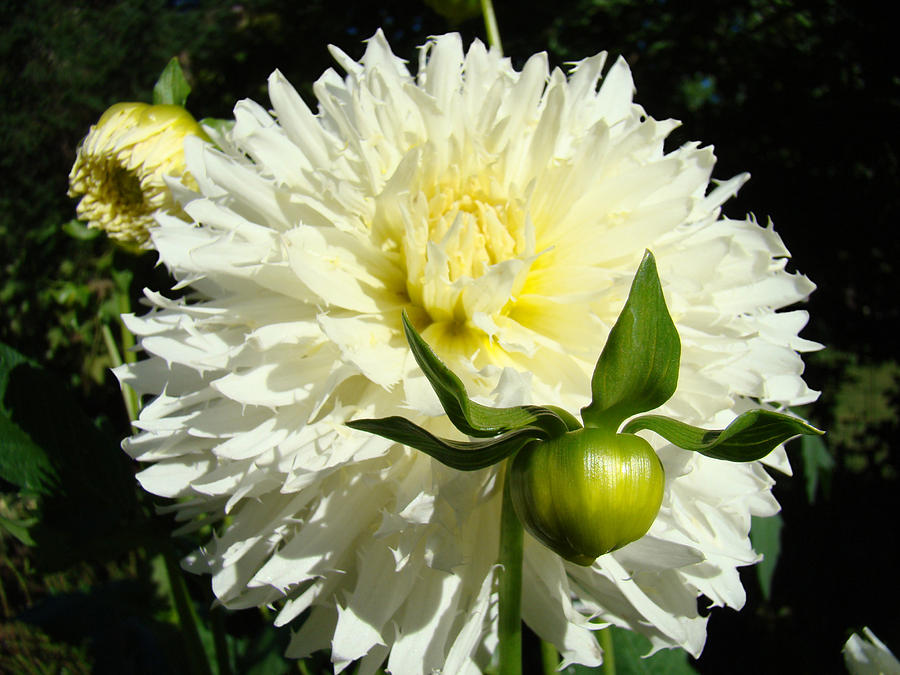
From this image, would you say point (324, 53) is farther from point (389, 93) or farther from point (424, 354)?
point (424, 354)

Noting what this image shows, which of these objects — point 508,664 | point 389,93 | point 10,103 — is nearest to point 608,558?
point 508,664

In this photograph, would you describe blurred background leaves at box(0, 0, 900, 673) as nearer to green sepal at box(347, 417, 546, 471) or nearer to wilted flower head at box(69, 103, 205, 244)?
wilted flower head at box(69, 103, 205, 244)

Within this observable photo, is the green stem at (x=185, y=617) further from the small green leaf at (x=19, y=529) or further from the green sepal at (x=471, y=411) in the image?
the green sepal at (x=471, y=411)

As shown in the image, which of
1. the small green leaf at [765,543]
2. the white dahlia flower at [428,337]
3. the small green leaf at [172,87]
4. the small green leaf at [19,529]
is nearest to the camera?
the white dahlia flower at [428,337]

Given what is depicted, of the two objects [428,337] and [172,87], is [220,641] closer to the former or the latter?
[428,337]

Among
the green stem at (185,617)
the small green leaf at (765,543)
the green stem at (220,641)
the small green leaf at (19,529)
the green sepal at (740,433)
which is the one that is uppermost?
the green sepal at (740,433)

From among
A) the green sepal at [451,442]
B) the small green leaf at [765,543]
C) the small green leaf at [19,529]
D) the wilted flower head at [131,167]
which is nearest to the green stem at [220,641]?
the small green leaf at [19,529]

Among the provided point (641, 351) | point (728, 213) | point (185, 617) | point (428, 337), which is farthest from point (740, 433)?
point (728, 213)
